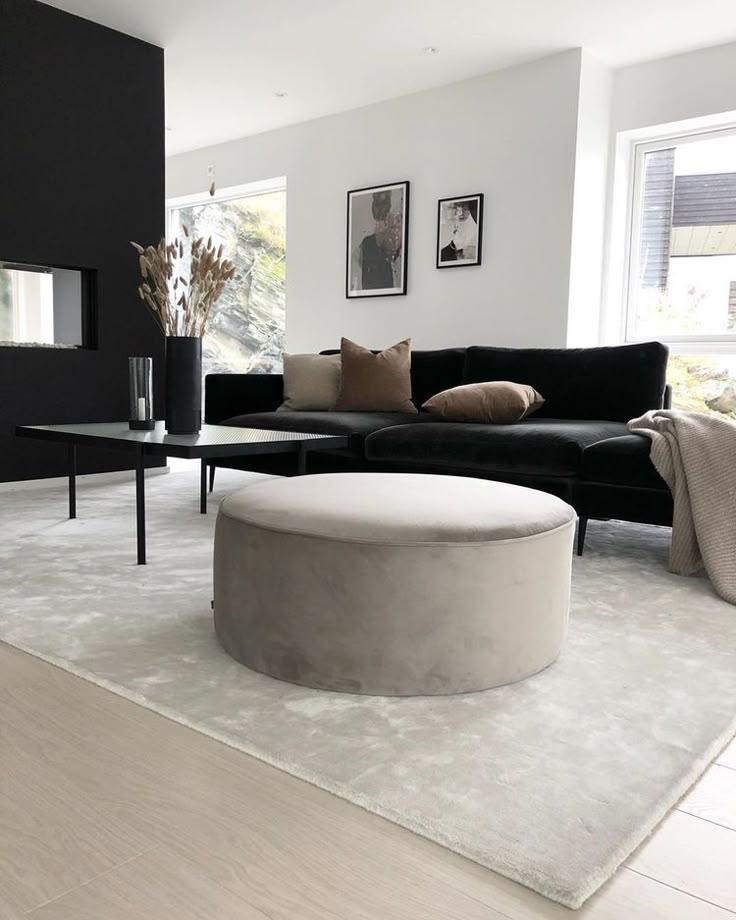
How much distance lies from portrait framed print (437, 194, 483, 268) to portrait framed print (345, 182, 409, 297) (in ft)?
1.02

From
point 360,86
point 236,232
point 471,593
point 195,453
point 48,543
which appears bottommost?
point 48,543

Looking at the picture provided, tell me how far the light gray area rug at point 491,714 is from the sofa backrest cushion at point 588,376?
4.28 feet

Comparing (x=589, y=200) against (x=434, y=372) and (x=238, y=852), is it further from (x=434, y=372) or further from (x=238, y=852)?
(x=238, y=852)

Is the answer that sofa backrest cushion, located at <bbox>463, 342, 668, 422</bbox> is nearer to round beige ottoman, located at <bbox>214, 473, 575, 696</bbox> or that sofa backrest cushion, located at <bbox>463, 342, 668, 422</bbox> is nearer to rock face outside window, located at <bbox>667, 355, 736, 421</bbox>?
rock face outside window, located at <bbox>667, 355, 736, 421</bbox>

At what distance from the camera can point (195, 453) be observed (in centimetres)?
252

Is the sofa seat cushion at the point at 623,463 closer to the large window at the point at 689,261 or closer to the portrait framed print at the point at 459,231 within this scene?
the large window at the point at 689,261

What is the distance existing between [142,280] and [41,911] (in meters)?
4.38

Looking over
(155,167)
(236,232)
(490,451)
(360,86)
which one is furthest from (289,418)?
(236,232)

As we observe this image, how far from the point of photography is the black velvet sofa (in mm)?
2984

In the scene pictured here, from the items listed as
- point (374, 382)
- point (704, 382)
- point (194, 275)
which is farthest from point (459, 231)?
point (194, 275)

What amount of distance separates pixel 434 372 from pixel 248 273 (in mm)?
3367

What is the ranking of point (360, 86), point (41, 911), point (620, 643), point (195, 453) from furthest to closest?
point (360, 86) → point (195, 453) → point (620, 643) → point (41, 911)

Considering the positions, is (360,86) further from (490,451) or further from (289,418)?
(490,451)

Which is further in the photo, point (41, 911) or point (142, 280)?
point (142, 280)
